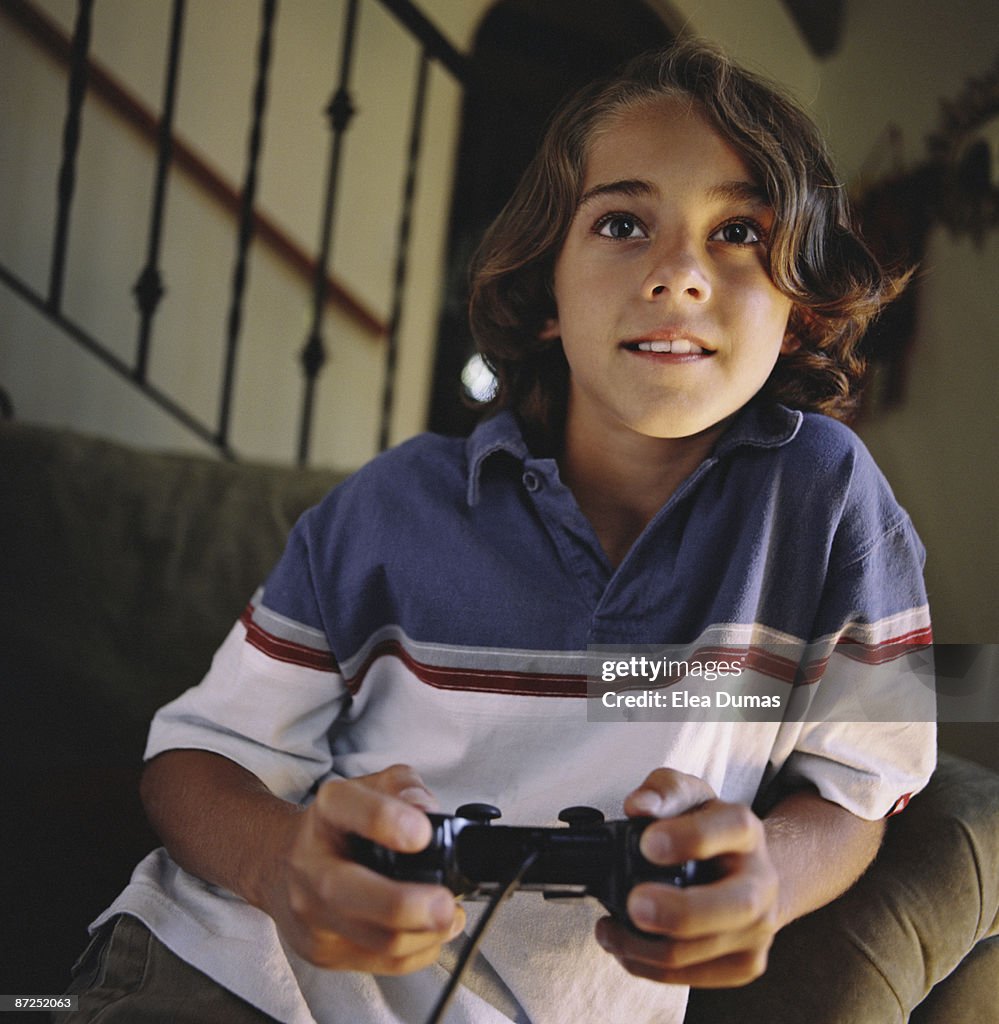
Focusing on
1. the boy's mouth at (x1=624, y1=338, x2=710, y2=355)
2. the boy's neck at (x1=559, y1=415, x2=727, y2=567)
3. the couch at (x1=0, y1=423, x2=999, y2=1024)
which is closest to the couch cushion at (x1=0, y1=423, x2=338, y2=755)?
the couch at (x1=0, y1=423, x2=999, y2=1024)

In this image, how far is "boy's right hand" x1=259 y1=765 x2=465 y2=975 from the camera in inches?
15.7

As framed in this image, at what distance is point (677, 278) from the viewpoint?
565 millimetres

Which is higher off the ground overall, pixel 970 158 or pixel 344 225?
pixel 970 158

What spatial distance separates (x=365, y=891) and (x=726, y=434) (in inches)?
14.2

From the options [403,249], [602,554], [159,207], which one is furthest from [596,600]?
[403,249]

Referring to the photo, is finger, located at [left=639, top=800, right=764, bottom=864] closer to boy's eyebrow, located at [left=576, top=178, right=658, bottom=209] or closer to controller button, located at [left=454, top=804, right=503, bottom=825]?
controller button, located at [left=454, top=804, right=503, bottom=825]

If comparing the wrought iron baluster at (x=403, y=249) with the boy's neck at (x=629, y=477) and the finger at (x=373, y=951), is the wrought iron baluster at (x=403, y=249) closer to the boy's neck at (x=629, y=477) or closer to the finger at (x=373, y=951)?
the boy's neck at (x=629, y=477)

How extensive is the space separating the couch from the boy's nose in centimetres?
31

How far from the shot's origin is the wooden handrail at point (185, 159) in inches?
50.8

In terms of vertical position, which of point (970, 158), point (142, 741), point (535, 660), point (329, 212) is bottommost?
point (142, 741)

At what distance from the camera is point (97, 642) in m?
0.88

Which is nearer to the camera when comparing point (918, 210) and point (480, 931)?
point (480, 931)

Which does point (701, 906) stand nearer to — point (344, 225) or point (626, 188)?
point (626, 188)

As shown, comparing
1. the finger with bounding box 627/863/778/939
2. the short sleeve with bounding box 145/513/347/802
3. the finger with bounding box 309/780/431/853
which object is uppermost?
A: the finger with bounding box 309/780/431/853
